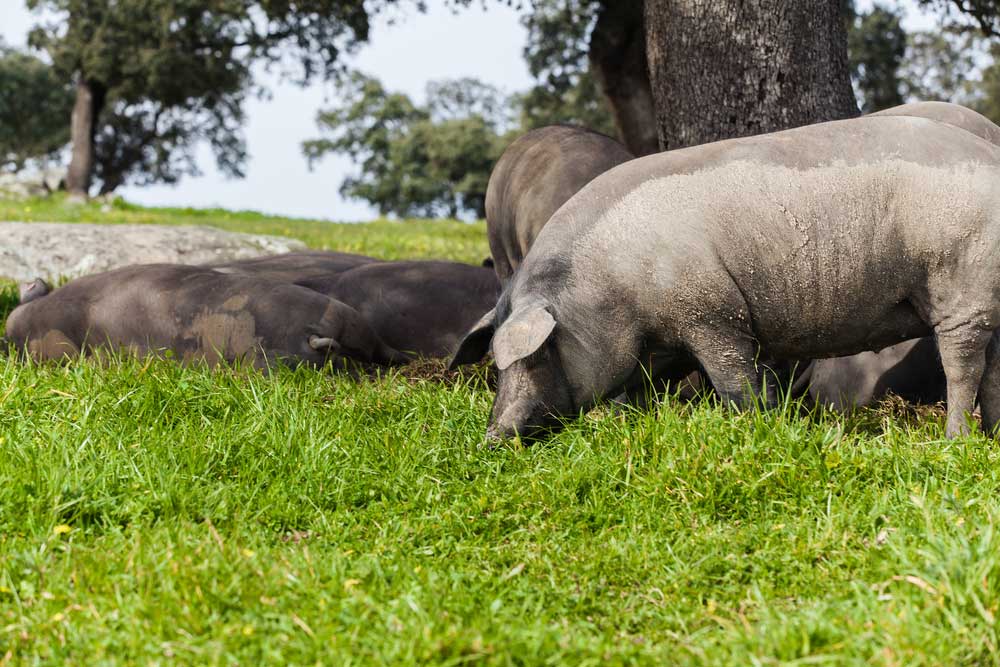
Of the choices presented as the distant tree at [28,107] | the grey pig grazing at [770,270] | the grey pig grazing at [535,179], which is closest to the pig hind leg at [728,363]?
the grey pig grazing at [770,270]

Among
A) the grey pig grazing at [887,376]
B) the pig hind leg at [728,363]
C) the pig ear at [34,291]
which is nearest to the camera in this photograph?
the pig hind leg at [728,363]

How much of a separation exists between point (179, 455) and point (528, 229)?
3.71m

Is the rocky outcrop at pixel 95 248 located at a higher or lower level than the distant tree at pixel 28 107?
lower

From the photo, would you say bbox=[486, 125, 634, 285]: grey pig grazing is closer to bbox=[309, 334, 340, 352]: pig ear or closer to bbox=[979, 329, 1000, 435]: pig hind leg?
bbox=[309, 334, 340, 352]: pig ear

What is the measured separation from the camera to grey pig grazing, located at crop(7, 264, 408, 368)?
6.86m

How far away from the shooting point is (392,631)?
10.1 ft

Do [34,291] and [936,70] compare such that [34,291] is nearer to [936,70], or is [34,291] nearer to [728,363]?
[728,363]

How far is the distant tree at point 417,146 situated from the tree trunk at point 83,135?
1906 centimetres

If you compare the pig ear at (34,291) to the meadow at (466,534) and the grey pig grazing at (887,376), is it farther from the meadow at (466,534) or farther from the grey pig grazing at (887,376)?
the grey pig grazing at (887,376)

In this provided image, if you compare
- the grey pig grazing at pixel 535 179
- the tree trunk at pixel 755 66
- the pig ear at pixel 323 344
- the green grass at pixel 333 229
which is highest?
the tree trunk at pixel 755 66

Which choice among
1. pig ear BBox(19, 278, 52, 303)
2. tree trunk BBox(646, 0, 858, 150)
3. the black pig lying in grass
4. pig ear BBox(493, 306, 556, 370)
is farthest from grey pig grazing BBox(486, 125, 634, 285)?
pig ear BBox(19, 278, 52, 303)

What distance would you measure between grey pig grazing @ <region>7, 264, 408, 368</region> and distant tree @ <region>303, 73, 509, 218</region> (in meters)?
38.2

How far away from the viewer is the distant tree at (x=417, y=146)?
47312 mm

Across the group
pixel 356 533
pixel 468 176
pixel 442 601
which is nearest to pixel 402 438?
pixel 356 533
